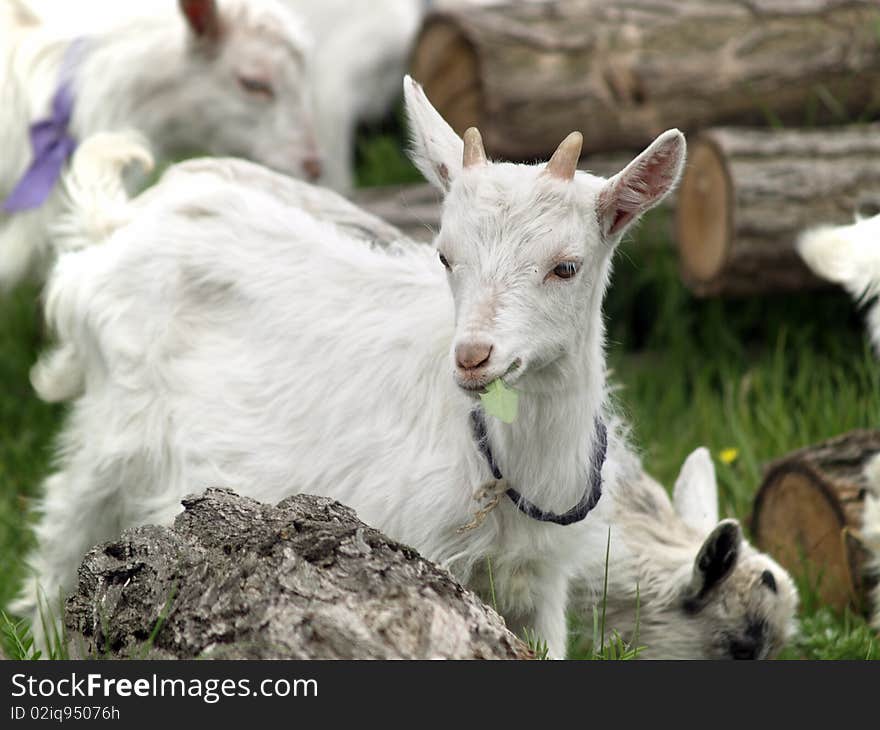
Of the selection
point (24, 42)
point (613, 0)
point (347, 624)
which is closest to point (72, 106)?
point (24, 42)

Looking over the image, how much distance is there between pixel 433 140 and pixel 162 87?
3.00 m

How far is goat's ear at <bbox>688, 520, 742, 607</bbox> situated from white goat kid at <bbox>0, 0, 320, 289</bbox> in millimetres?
3040

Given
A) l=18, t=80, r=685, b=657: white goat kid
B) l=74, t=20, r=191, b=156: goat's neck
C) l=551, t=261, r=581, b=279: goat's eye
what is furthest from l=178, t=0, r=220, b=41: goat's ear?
l=551, t=261, r=581, b=279: goat's eye

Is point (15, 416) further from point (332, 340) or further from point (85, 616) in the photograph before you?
point (85, 616)

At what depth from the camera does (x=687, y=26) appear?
20.7 ft

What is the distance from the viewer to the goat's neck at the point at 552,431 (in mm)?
3295

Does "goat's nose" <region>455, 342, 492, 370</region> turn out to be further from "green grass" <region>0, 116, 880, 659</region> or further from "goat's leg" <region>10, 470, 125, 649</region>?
"green grass" <region>0, 116, 880, 659</region>

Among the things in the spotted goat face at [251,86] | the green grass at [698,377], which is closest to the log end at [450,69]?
the spotted goat face at [251,86]

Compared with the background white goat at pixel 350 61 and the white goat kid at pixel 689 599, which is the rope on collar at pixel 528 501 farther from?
the background white goat at pixel 350 61

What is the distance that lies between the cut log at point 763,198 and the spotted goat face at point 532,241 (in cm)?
247

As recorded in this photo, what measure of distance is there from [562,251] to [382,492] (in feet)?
2.57

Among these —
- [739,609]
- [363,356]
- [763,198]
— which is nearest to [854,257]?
[739,609]

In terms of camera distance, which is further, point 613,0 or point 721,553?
point 613,0

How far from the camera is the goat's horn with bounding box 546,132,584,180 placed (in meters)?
3.09
